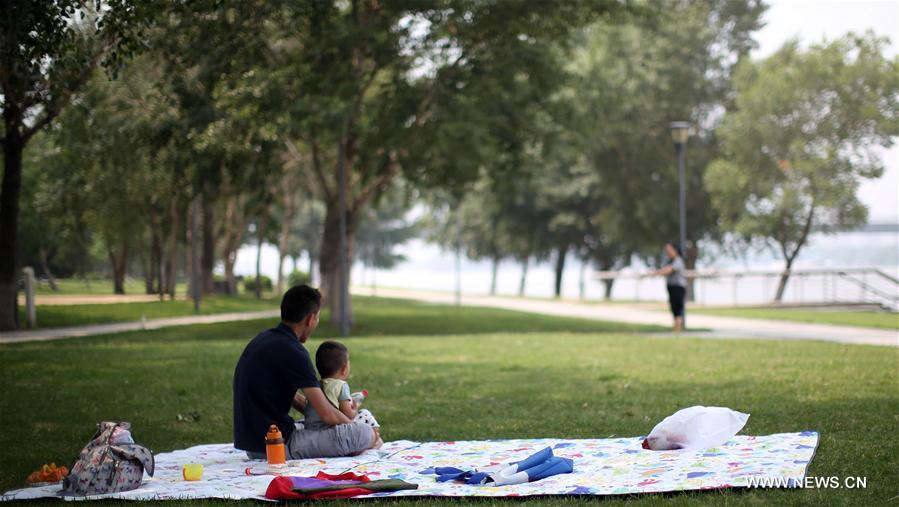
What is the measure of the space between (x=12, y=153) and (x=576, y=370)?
13.9m

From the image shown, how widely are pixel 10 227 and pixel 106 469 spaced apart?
17.9 m

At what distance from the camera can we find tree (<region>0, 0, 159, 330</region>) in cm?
948

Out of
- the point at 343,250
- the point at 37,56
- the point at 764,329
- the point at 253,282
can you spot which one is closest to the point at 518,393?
the point at 37,56

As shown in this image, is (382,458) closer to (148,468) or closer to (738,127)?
(148,468)

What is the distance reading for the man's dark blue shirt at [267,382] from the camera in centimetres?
803

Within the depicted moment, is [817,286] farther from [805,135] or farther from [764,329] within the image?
[764,329]

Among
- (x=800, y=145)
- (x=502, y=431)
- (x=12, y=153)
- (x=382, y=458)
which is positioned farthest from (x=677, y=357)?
(x=800, y=145)

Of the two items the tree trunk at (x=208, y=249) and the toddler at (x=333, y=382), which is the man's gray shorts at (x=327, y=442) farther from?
the tree trunk at (x=208, y=249)

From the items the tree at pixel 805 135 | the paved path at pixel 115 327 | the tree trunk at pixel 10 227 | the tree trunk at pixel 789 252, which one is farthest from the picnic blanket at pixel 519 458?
the tree at pixel 805 135

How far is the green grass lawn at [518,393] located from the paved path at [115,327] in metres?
1.60

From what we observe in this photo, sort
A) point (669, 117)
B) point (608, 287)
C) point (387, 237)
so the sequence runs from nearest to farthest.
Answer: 1. point (669, 117)
2. point (608, 287)
3. point (387, 237)

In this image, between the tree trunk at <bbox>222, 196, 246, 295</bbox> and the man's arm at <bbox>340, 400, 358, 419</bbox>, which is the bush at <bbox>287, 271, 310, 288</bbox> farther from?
the man's arm at <bbox>340, 400, 358, 419</bbox>

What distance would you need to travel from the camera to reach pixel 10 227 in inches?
916

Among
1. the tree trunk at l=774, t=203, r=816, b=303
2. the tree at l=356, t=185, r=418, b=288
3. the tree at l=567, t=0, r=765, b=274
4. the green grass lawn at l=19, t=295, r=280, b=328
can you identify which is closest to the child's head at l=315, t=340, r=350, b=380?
the green grass lawn at l=19, t=295, r=280, b=328
